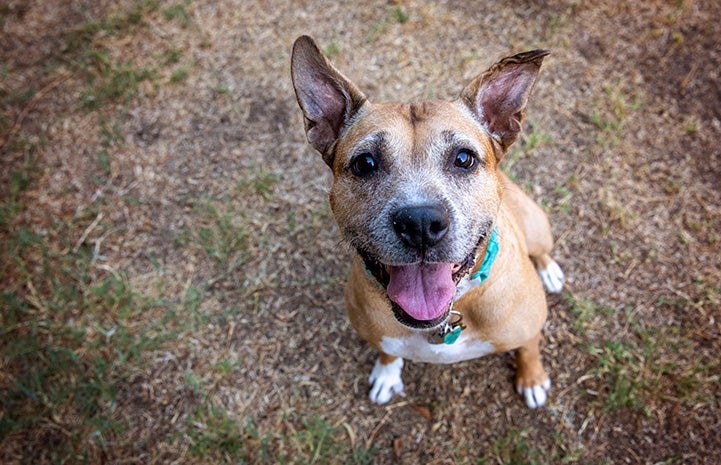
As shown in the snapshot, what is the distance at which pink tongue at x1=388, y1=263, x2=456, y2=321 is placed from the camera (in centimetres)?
263

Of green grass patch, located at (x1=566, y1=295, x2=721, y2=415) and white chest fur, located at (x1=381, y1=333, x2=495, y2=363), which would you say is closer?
white chest fur, located at (x1=381, y1=333, x2=495, y2=363)

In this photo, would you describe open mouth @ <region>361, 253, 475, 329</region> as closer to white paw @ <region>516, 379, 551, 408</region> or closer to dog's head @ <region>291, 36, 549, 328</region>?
dog's head @ <region>291, 36, 549, 328</region>

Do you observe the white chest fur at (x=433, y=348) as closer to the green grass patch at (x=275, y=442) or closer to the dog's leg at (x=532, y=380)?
the dog's leg at (x=532, y=380)

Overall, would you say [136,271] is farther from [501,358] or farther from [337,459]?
[501,358]

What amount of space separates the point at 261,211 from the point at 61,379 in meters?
2.09

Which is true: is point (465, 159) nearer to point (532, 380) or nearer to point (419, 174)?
point (419, 174)

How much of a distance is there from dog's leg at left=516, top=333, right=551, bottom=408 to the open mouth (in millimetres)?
1343

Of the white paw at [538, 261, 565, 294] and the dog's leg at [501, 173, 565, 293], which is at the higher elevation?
the dog's leg at [501, 173, 565, 293]

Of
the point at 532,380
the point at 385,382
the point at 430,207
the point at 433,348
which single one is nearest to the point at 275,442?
the point at 385,382

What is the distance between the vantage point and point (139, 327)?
443cm

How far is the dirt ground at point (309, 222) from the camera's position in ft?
12.8

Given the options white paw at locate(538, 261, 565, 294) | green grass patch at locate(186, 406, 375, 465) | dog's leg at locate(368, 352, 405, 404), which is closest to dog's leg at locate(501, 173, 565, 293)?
white paw at locate(538, 261, 565, 294)

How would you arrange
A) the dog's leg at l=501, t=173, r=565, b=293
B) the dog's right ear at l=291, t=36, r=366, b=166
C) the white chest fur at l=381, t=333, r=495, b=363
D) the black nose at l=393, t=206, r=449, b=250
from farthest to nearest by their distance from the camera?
the dog's leg at l=501, t=173, r=565, b=293 < the white chest fur at l=381, t=333, r=495, b=363 < the dog's right ear at l=291, t=36, r=366, b=166 < the black nose at l=393, t=206, r=449, b=250

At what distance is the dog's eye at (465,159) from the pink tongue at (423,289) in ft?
1.65
